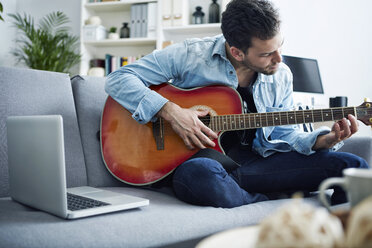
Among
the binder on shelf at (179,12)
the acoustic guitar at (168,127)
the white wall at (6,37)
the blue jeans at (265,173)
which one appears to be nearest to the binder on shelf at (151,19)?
the binder on shelf at (179,12)

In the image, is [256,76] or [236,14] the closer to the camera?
[236,14]

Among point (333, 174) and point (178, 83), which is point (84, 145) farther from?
point (333, 174)

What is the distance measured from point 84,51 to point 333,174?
2.92 meters

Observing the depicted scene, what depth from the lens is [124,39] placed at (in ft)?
11.1

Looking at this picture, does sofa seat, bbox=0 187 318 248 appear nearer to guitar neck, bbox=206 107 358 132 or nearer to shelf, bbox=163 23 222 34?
guitar neck, bbox=206 107 358 132

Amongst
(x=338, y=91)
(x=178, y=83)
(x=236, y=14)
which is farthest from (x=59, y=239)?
(x=338, y=91)

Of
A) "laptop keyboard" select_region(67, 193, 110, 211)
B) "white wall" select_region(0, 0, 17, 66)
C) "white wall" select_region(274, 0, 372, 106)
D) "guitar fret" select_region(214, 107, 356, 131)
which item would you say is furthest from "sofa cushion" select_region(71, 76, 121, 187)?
"white wall" select_region(0, 0, 17, 66)

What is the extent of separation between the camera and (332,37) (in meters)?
3.09

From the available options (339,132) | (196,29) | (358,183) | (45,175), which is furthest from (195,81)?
(196,29)

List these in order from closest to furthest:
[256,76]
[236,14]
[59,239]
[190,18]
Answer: [59,239]
[236,14]
[256,76]
[190,18]

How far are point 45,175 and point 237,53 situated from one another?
0.92 metres

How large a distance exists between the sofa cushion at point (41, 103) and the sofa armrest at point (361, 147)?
1168 millimetres

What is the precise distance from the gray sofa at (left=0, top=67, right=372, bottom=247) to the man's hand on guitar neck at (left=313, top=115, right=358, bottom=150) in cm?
24

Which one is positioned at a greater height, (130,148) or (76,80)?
(76,80)
